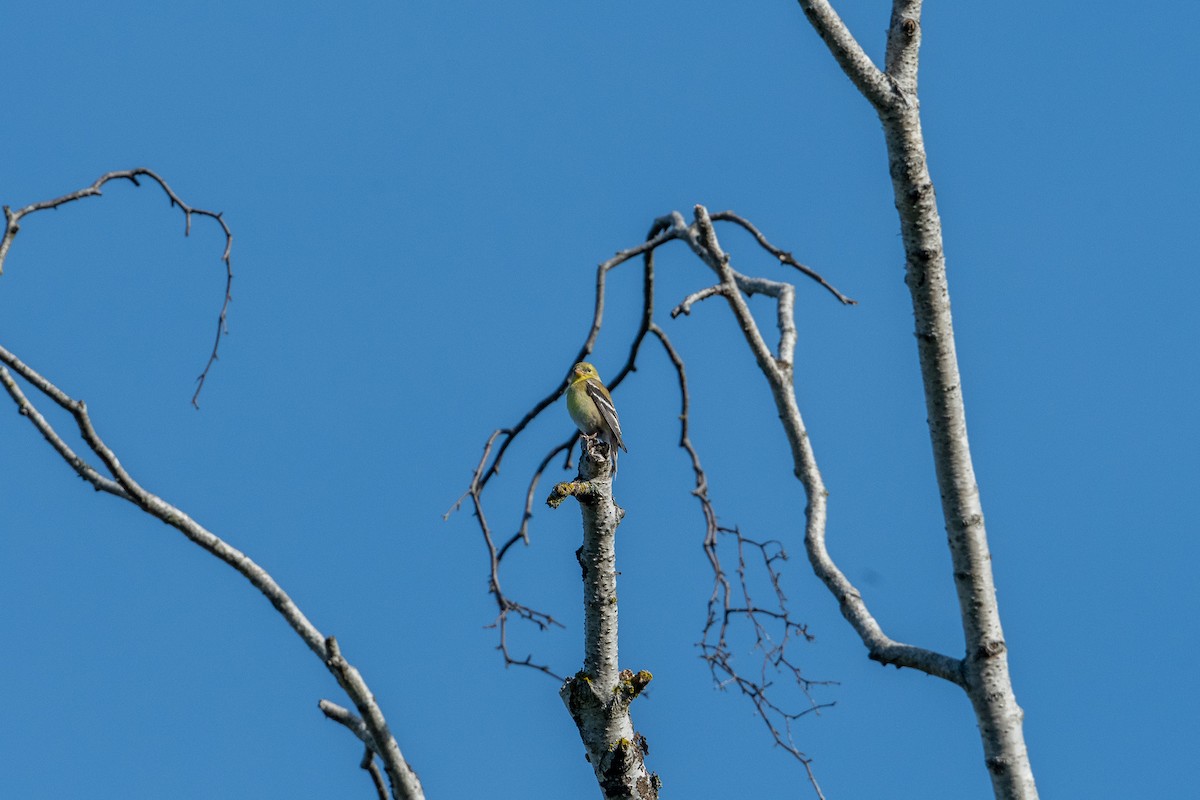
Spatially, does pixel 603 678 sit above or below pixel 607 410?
below

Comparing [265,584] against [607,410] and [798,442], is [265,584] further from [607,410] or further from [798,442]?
[607,410]

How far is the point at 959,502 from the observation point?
3.63 m

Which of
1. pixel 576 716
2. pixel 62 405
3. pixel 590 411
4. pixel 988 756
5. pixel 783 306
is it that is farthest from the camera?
pixel 590 411

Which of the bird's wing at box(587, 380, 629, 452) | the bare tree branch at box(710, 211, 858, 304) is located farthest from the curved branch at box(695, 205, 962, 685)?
the bird's wing at box(587, 380, 629, 452)

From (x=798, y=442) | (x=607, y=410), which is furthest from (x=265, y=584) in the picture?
(x=607, y=410)

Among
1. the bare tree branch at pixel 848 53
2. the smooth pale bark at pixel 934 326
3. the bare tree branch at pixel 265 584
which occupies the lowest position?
the bare tree branch at pixel 265 584

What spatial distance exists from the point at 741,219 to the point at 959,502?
6.82ft

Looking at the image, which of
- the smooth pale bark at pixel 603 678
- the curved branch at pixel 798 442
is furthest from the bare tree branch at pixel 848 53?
the smooth pale bark at pixel 603 678

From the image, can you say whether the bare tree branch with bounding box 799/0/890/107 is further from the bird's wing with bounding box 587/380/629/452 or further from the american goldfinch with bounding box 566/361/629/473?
the bird's wing with bounding box 587/380/629/452

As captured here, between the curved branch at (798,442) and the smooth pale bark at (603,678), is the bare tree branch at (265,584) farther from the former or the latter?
the curved branch at (798,442)

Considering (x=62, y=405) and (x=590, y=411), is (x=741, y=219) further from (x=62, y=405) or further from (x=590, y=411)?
(x=62, y=405)

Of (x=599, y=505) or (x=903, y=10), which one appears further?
(x=599, y=505)

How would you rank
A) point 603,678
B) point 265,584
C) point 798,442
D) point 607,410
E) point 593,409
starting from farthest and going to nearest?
1. point 593,409
2. point 607,410
3. point 798,442
4. point 603,678
5. point 265,584

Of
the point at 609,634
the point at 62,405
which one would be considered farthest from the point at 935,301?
the point at 62,405
